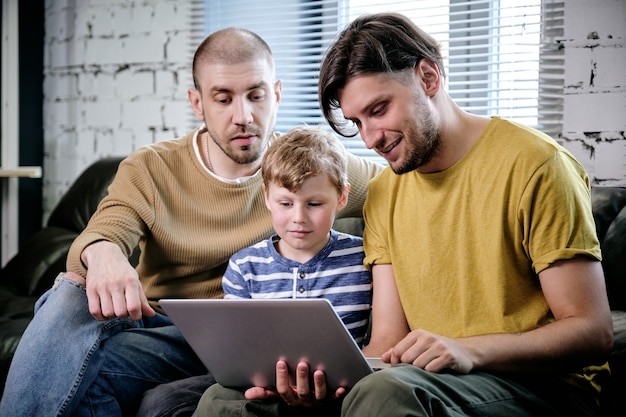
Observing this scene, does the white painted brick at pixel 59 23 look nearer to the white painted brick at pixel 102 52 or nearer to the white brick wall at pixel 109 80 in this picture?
the white brick wall at pixel 109 80

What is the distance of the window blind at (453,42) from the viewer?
2.20 metres

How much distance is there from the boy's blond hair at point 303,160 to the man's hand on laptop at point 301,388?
1.35 ft

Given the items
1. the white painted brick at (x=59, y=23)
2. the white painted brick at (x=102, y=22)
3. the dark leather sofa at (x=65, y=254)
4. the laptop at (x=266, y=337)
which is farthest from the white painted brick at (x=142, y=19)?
the laptop at (x=266, y=337)

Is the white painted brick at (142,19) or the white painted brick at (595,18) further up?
the white painted brick at (142,19)

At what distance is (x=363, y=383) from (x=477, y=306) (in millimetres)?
366

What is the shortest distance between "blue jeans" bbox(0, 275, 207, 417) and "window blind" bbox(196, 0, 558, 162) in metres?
1.10

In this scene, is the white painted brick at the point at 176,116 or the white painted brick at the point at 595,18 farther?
the white painted brick at the point at 176,116

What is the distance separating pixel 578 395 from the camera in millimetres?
1354

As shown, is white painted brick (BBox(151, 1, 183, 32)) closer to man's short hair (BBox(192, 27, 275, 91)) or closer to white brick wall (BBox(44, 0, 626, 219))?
white brick wall (BBox(44, 0, 626, 219))

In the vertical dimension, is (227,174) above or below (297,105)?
below

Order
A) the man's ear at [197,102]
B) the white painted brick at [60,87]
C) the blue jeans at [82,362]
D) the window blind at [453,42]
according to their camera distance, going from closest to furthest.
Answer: the blue jeans at [82,362]
the man's ear at [197,102]
the window blind at [453,42]
the white painted brick at [60,87]

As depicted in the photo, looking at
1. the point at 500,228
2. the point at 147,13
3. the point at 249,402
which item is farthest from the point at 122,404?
the point at 147,13

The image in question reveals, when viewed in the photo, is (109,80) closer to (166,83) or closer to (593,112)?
(166,83)

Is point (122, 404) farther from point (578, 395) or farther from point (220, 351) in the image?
point (578, 395)
